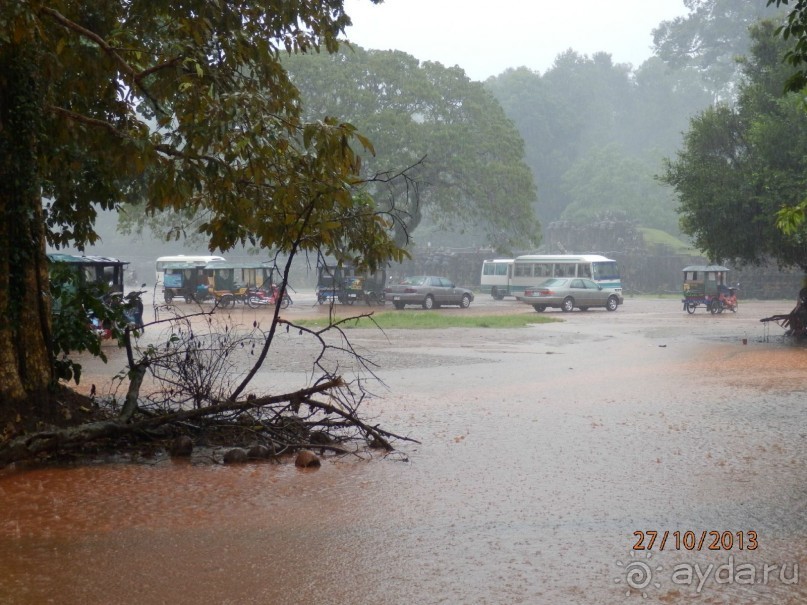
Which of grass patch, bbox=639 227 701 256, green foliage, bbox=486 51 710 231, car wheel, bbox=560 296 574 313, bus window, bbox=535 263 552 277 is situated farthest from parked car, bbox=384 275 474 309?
green foliage, bbox=486 51 710 231

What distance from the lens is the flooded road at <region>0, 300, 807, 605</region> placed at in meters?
4.72

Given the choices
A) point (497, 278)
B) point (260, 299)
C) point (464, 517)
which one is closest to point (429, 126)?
point (260, 299)

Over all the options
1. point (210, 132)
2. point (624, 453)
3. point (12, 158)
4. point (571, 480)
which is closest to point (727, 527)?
point (571, 480)

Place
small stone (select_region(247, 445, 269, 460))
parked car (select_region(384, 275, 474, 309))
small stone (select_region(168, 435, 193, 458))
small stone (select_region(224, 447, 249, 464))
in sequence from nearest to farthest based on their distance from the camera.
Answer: small stone (select_region(224, 447, 249, 464))
small stone (select_region(247, 445, 269, 460))
small stone (select_region(168, 435, 193, 458))
parked car (select_region(384, 275, 474, 309))

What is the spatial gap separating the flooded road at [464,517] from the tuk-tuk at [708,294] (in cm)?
2442

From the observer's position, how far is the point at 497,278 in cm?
5209

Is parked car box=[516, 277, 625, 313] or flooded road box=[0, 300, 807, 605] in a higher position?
parked car box=[516, 277, 625, 313]

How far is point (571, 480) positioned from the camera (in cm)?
716

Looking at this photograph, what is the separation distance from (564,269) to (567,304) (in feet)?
30.8

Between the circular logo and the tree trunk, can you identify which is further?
the tree trunk

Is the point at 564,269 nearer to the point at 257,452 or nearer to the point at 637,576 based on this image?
the point at 257,452

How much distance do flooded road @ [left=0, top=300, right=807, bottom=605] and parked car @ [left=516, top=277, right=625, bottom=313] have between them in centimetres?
2517

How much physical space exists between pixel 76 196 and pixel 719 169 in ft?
52.3

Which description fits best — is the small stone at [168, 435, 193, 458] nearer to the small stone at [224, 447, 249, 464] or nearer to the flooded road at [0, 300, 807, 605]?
the flooded road at [0, 300, 807, 605]
